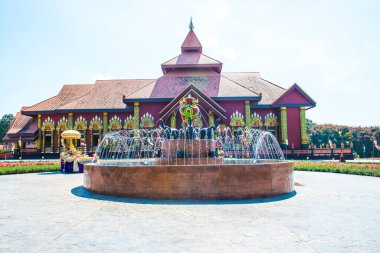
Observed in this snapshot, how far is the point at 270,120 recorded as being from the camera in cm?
3225

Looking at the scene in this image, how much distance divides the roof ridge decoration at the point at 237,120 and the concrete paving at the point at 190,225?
22789mm

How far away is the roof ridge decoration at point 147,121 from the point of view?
31.7 meters

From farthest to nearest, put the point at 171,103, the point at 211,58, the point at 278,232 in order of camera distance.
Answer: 1. the point at 211,58
2. the point at 171,103
3. the point at 278,232

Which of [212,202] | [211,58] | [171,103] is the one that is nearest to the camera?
[212,202]

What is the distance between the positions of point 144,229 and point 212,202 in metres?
2.78

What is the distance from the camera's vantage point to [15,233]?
506 centimetres

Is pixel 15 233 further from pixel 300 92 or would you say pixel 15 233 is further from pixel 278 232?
pixel 300 92

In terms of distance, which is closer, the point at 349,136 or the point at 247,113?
the point at 247,113

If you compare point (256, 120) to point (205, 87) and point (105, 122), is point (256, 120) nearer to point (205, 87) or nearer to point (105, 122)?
point (205, 87)

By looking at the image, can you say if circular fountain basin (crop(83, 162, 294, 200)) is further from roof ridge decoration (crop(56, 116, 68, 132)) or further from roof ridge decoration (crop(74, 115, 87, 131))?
roof ridge decoration (crop(56, 116, 68, 132))

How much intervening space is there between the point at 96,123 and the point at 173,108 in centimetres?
1091

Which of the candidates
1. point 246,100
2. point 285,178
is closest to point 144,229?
point 285,178

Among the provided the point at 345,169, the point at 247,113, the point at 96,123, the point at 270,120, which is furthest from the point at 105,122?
the point at 345,169

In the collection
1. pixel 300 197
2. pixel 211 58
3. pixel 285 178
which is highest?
pixel 211 58
